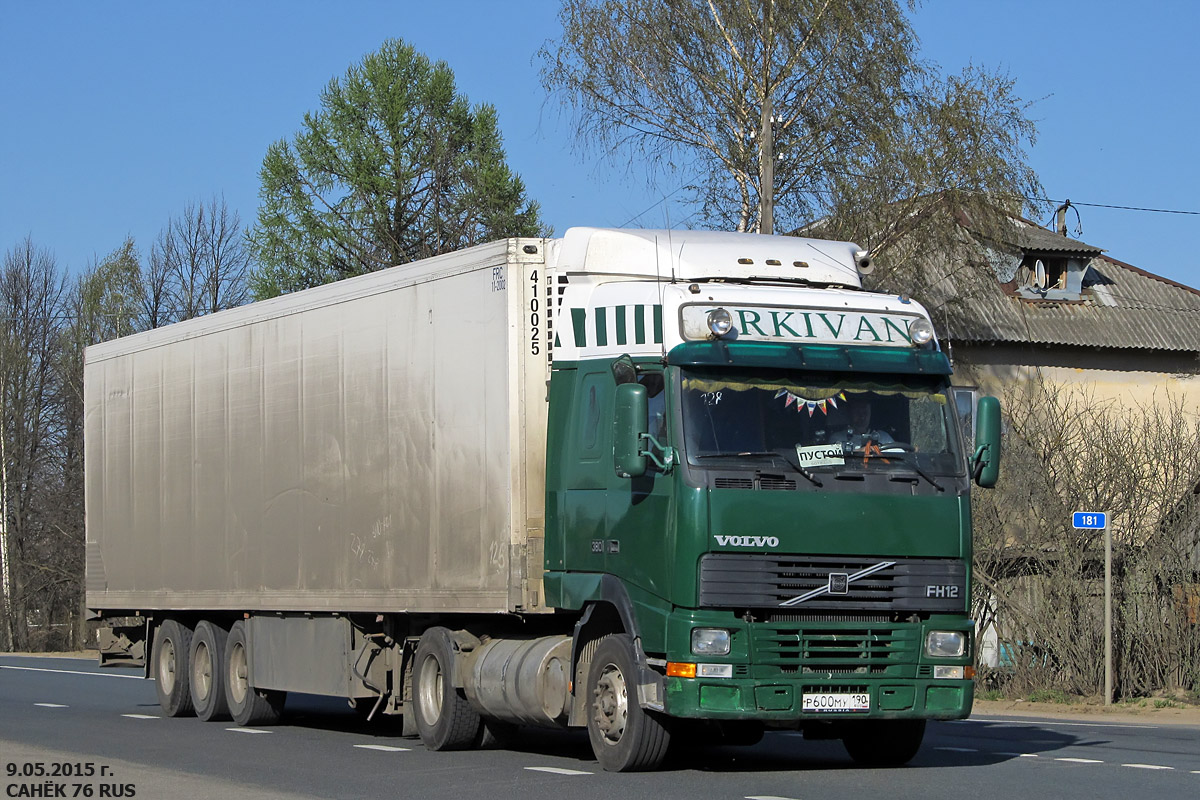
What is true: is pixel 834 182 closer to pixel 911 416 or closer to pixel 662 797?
pixel 911 416

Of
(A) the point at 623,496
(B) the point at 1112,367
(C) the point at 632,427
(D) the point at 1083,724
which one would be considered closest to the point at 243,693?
(A) the point at 623,496

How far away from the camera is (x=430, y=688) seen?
14.3 metres

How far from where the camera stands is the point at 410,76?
46.6 metres

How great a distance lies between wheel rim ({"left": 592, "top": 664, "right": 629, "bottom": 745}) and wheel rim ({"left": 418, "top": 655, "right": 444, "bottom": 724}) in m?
2.50

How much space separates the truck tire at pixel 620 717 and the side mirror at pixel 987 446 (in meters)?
2.69

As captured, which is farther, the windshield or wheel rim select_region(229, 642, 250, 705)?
wheel rim select_region(229, 642, 250, 705)

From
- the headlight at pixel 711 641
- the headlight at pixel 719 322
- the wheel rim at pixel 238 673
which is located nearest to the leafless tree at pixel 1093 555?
the wheel rim at pixel 238 673

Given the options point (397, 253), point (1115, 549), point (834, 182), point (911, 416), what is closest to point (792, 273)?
point (911, 416)

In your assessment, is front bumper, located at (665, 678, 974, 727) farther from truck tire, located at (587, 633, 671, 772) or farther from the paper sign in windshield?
the paper sign in windshield

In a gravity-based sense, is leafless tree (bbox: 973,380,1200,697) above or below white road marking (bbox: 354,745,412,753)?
above

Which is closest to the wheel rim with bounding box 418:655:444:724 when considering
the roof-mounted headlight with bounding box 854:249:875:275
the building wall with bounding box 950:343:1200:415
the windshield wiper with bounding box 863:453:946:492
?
the windshield wiper with bounding box 863:453:946:492

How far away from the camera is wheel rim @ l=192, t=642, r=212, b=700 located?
18.3m

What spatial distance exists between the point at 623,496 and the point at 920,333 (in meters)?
2.43

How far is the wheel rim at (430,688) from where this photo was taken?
1417cm
